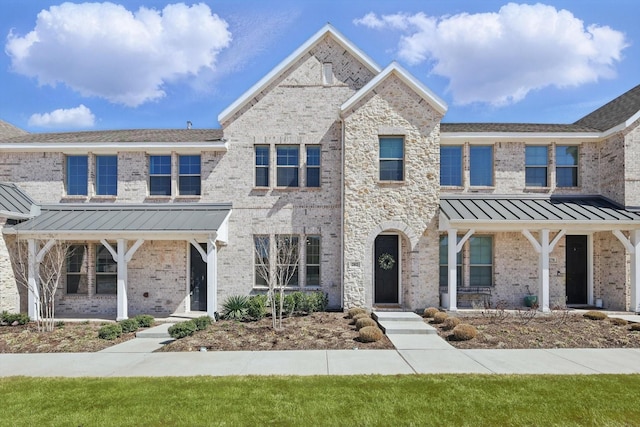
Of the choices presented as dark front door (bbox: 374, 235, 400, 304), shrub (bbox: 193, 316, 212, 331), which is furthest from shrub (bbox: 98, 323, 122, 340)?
dark front door (bbox: 374, 235, 400, 304)

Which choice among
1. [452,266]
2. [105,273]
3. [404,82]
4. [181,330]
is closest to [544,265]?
[452,266]

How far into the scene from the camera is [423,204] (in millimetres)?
14117

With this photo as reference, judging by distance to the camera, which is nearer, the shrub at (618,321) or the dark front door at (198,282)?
the shrub at (618,321)

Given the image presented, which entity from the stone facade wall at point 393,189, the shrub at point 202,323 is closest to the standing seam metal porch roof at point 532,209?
the stone facade wall at point 393,189

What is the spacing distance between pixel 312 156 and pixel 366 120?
2.66 meters

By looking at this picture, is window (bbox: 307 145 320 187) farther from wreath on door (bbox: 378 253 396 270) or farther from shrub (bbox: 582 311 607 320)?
shrub (bbox: 582 311 607 320)

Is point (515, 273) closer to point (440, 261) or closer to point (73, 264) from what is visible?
point (440, 261)

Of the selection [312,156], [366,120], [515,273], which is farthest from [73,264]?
[515,273]

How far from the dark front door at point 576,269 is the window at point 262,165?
1288 cm

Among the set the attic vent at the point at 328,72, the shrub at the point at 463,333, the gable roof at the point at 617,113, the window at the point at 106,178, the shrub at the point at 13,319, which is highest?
the attic vent at the point at 328,72

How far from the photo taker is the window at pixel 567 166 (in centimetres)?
1553

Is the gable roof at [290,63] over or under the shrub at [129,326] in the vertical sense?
over

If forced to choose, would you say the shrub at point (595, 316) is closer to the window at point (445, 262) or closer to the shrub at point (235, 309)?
the window at point (445, 262)

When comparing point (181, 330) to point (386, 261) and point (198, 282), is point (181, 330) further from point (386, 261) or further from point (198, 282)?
point (386, 261)
